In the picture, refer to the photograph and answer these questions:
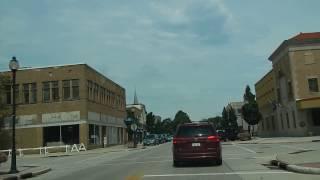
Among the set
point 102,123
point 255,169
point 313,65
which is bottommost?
point 255,169

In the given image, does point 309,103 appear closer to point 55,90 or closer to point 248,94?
point 55,90

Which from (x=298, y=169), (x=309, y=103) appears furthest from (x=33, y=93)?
(x=298, y=169)

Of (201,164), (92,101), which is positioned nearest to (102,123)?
(92,101)

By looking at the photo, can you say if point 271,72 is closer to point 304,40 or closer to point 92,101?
point 304,40

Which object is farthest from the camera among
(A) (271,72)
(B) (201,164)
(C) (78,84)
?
(A) (271,72)

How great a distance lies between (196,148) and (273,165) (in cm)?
328

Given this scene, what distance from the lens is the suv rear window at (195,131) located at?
75.9 feet

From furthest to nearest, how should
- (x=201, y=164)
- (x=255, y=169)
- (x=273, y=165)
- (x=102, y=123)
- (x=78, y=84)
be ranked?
(x=102, y=123) → (x=78, y=84) → (x=201, y=164) → (x=273, y=165) → (x=255, y=169)

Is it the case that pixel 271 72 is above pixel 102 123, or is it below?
above

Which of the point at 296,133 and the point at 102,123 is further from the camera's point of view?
the point at 102,123

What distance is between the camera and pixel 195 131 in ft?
76.5

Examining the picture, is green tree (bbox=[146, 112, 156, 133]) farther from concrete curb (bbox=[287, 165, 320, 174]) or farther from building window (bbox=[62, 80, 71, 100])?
concrete curb (bbox=[287, 165, 320, 174])

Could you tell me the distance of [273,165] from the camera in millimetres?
22844

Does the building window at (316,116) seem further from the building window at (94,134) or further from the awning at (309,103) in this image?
the building window at (94,134)
